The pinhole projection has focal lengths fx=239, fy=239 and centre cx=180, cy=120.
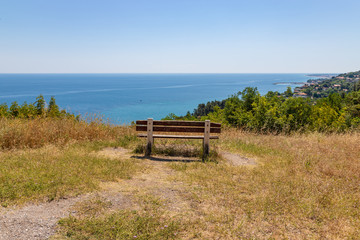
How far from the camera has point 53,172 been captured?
198 inches

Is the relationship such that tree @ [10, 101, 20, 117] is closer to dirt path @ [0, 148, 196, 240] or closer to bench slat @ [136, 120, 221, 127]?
bench slat @ [136, 120, 221, 127]

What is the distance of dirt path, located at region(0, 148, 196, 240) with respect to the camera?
313 centimetres


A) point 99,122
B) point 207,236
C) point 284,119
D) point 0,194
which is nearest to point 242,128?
point 284,119

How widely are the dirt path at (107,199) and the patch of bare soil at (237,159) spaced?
73.7 inches

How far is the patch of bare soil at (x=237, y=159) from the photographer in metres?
6.50

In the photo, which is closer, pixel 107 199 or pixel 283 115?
pixel 107 199

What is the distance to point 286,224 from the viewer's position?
347 cm

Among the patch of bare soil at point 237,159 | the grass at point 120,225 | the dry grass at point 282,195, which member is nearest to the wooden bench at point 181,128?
the patch of bare soil at point 237,159

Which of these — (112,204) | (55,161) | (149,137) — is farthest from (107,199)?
(149,137)

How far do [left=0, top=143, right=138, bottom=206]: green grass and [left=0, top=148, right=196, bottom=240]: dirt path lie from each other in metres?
0.24

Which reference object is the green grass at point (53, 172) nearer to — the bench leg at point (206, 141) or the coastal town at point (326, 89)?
the bench leg at point (206, 141)

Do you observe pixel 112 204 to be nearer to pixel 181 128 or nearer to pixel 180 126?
pixel 181 128

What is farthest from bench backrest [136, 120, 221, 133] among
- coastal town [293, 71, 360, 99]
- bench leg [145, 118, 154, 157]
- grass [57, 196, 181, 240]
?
coastal town [293, 71, 360, 99]

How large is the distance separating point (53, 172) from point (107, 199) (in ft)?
5.67
